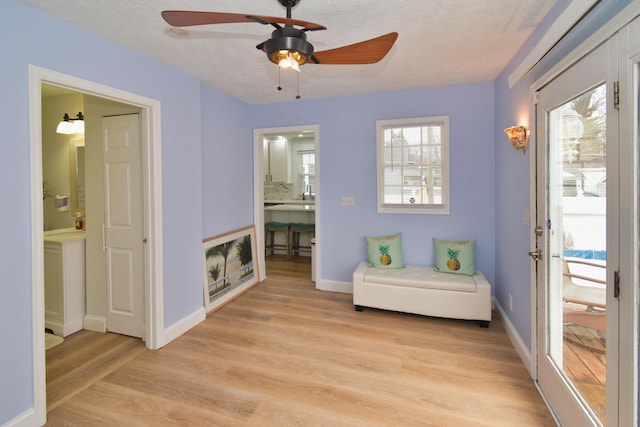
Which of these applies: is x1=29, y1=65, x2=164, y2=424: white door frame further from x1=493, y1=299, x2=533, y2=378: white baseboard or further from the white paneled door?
x1=493, y1=299, x2=533, y2=378: white baseboard

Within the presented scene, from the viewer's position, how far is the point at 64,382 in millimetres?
2287

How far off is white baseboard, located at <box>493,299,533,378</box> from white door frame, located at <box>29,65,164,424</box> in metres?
3.09

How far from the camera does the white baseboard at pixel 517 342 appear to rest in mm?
2345

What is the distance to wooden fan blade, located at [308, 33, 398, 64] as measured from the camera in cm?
162

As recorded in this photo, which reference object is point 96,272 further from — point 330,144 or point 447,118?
point 447,118

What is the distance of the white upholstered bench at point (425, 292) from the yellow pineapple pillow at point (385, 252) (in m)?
0.12

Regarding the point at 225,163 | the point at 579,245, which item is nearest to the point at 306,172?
the point at 225,163

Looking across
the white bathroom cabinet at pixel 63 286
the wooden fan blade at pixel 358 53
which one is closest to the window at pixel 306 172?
the white bathroom cabinet at pixel 63 286

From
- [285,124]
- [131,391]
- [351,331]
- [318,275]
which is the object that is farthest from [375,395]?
Answer: [285,124]

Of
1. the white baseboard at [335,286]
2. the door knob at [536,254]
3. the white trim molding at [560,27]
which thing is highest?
the white trim molding at [560,27]

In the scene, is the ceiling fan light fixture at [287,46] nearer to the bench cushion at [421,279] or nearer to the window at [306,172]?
the bench cushion at [421,279]

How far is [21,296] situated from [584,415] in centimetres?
317

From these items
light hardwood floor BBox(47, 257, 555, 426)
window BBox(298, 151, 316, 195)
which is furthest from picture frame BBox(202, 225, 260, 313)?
window BBox(298, 151, 316, 195)

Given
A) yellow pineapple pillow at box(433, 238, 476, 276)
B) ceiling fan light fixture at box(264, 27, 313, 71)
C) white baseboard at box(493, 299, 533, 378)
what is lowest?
white baseboard at box(493, 299, 533, 378)
